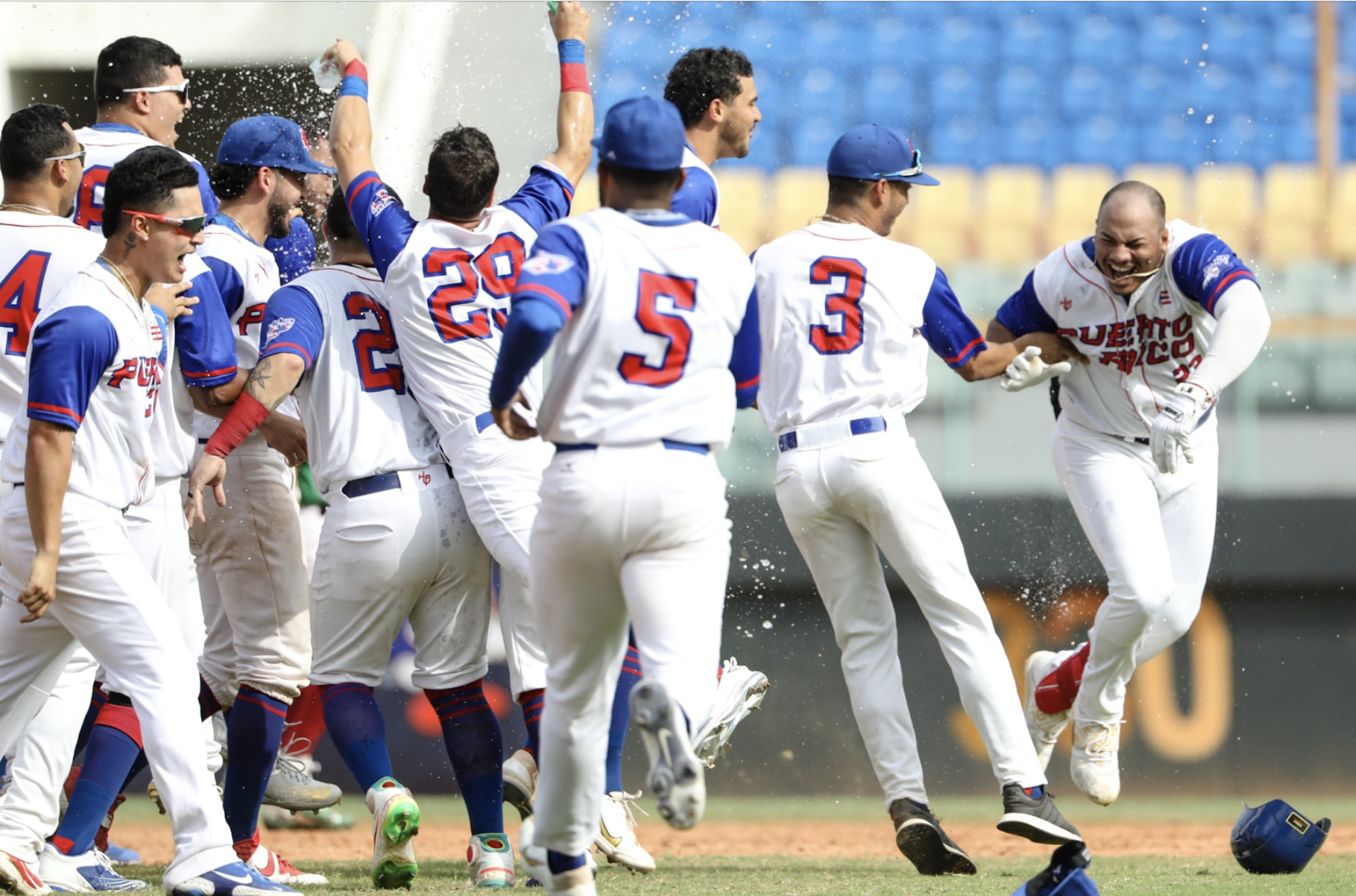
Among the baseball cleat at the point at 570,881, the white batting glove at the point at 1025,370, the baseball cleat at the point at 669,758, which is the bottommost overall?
the baseball cleat at the point at 570,881

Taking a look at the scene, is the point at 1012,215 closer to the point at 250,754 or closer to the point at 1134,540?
the point at 1134,540

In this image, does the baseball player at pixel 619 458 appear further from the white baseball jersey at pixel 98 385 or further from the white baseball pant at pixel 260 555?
the white baseball pant at pixel 260 555

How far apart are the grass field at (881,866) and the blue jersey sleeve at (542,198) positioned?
1841 mm

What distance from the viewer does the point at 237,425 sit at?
4.05m

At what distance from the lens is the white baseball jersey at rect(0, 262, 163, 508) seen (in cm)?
333

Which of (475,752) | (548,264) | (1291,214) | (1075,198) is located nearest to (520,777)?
(475,752)

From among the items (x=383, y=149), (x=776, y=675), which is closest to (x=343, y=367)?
(x=776, y=675)

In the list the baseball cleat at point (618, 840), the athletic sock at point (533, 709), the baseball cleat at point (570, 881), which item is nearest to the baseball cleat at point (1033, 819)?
the baseball cleat at point (618, 840)

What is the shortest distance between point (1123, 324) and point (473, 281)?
209 centimetres

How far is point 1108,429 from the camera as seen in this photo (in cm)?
491

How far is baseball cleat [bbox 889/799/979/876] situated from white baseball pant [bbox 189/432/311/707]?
1761mm

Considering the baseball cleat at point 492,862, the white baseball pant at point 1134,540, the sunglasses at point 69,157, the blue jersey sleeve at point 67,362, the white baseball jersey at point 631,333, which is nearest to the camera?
the white baseball jersey at point 631,333

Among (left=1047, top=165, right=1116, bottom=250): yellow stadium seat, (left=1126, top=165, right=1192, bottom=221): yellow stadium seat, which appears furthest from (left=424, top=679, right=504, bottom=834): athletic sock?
(left=1126, top=165, right=1192, bottom=221): yellow stadium seat

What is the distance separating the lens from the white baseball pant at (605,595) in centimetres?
291
